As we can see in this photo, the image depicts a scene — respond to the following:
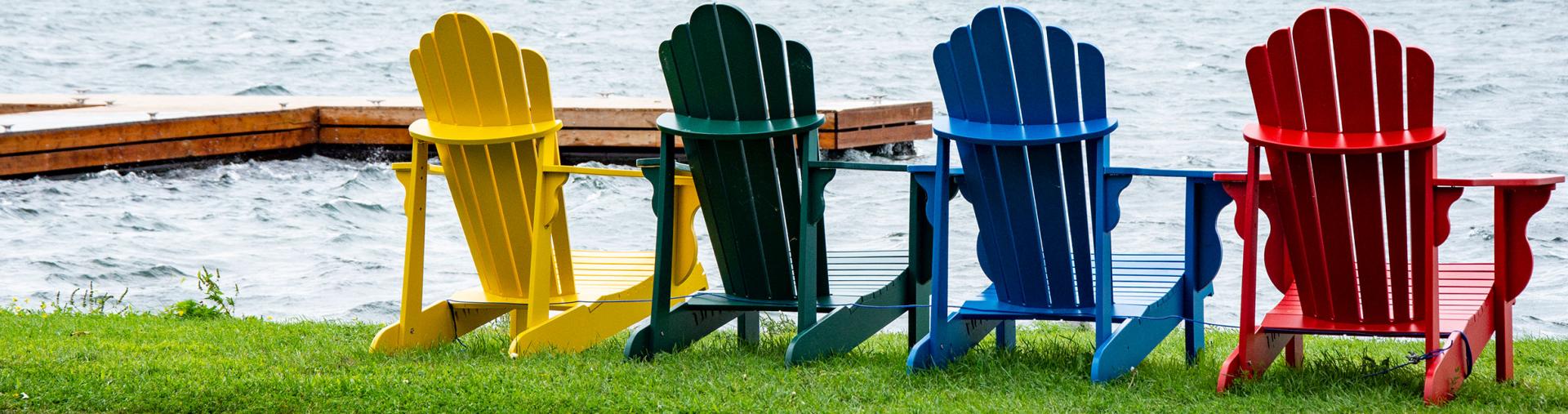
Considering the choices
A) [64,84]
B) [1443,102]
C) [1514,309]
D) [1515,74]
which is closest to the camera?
[1514,309]

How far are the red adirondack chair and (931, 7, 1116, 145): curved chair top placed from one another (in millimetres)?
476

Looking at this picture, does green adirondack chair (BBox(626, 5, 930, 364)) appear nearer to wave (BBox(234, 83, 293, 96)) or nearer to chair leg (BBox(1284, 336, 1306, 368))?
chair leg (BBox(1284, 336, 1306, 368))

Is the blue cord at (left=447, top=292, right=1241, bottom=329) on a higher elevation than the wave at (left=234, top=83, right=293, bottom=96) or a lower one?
higher

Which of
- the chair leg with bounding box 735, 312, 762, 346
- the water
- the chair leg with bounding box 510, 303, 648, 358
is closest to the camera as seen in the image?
the chair leg with bounding box 510, 303, 648, 358

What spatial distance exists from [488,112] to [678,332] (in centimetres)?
103

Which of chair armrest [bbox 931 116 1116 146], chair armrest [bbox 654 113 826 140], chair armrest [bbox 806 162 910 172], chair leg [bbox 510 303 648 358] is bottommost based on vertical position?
→ chair leg [bbox 510 303 648 358]

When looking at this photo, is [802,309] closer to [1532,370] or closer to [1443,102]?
[1532,370]

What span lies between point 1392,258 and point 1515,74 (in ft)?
75.4

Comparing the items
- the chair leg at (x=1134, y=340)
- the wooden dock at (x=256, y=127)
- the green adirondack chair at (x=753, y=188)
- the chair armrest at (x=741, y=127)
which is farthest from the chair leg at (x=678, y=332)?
the wooden dock at (x=256, y=127)

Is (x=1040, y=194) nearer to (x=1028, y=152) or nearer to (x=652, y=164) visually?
(x=1028, y=152)

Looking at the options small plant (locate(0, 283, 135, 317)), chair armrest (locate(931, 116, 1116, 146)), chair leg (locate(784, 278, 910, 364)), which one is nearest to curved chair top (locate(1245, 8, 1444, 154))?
chair armrest (locate(931, 116, 1116, 146))

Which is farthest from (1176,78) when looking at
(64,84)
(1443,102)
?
(64,84)

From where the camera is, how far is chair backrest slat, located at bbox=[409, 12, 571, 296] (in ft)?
16.8

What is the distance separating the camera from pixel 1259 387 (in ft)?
13.9
